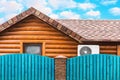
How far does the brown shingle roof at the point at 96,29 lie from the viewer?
1755 centimetres

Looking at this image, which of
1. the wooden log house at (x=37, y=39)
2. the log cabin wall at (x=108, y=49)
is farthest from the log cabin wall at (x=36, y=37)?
the log cabin wall at (x=108, y=49)

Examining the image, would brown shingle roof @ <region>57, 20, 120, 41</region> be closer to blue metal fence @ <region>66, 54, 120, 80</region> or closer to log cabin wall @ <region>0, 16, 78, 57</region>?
log cabin wall @ <region>0, 16, 78, 57</region>

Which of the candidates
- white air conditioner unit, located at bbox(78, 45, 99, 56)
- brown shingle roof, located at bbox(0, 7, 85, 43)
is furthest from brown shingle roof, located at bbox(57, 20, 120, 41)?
brown shingle roof, located at bbox(0, 7, 85, 43)

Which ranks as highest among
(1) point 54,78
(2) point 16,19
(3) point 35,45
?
(2) point 16,19

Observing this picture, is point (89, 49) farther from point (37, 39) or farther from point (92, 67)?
point (92, 67)

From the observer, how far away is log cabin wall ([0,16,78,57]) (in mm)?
16828

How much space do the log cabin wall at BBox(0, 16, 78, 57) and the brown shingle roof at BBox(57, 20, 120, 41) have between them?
119 cm

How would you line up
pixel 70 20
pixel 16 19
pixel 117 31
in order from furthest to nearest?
pixel 70 20 < pixel 117 31 < pixel 16 19

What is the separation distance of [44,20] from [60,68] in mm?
5427

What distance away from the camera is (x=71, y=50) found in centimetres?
1683

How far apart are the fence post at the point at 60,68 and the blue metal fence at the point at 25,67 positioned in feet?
0.58

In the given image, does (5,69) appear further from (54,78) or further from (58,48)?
(58,48)

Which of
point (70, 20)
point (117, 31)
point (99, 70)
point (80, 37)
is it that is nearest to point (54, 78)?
point (99, 70)

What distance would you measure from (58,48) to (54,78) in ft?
17.6
